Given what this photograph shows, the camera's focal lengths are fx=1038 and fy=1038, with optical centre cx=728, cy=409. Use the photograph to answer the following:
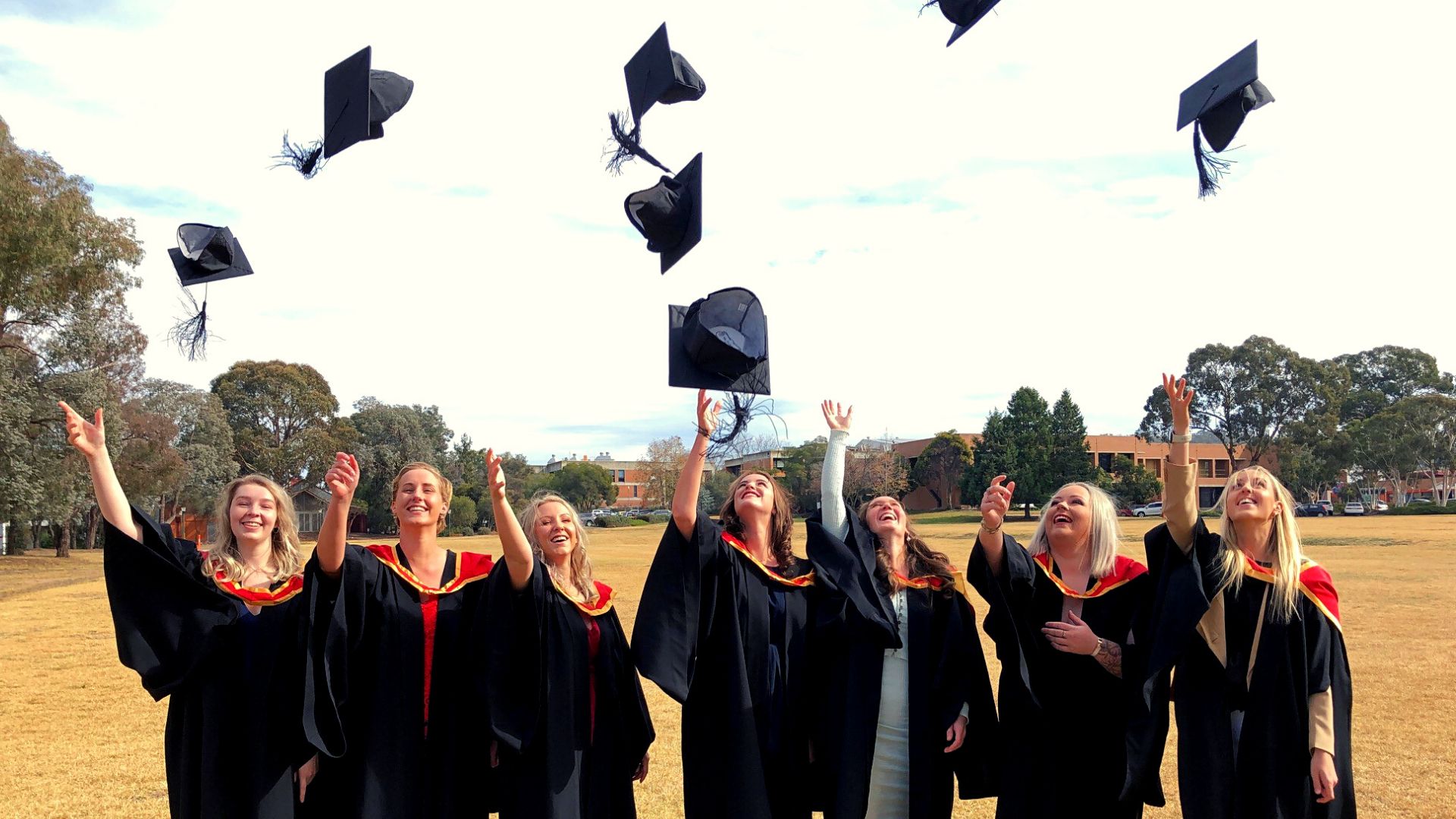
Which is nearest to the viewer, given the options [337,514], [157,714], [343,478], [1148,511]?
[343,478]

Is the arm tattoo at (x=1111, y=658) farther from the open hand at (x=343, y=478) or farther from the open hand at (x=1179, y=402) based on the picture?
the open hand at (x=343, y=478)

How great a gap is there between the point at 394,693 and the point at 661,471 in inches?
2728

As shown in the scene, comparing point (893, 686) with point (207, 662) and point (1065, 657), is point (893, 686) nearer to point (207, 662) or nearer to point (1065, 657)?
point (1065, 657)

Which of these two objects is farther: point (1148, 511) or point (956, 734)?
point (1148, 511)

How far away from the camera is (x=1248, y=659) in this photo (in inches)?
166

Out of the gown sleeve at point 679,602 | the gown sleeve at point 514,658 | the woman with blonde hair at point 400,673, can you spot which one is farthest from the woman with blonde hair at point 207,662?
the gown sleeve at point 679,602

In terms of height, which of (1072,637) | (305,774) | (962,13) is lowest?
(305,774)

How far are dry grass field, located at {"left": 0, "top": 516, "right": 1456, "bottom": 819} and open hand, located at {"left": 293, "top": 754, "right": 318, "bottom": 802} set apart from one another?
293 centimetres

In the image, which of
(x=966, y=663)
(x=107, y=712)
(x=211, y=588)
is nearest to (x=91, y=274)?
(x=107, y=712)

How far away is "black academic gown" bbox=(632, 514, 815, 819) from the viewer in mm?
4383

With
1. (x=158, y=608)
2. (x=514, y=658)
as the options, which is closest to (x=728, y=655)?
(x=514, y=658)

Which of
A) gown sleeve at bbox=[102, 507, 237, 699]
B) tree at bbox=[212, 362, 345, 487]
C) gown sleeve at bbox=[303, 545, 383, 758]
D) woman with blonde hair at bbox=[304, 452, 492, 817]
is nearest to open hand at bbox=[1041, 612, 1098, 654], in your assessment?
woman with blonde hair at bbox=[304, 452, 492, 817]

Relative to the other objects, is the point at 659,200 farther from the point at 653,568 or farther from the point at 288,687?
the point at 288,687

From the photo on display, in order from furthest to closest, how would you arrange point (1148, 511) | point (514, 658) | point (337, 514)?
point (1148, 511) < point (514, 658) < point (337, 514)
